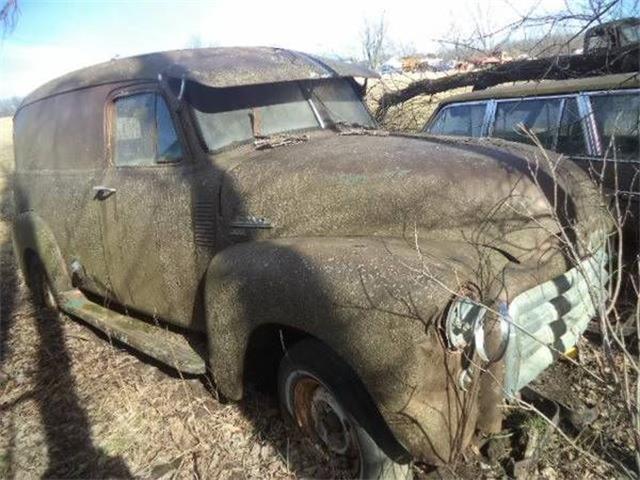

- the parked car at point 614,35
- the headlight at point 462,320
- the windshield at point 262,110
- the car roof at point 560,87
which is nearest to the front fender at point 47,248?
the windshield at point 262,110

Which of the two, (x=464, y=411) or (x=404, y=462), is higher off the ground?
(x=464, y=411)

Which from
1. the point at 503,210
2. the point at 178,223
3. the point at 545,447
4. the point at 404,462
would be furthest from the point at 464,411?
the point at 178,223

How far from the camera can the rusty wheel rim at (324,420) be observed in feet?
8.05

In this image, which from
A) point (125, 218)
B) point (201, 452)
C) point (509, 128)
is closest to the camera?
point (201, 452)

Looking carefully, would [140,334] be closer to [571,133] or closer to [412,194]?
[412,194]

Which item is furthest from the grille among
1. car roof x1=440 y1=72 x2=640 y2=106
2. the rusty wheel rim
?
car roof x1=440 y1=72 x2=640 y2=106

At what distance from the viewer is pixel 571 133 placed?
5.13 metres

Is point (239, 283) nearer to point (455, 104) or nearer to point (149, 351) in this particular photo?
point (149, 351)

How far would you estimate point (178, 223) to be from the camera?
3.27 metres

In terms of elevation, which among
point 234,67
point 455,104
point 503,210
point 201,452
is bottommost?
point 201,452

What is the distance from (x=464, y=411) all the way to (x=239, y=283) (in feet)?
3.91

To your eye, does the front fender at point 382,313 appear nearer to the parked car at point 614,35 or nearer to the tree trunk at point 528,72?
the tree trunk at point 528,72

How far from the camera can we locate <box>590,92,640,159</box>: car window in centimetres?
465

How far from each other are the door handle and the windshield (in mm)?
944
